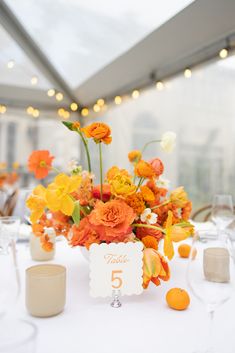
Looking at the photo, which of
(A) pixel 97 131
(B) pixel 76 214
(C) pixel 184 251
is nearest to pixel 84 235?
(B) pixel 76 214

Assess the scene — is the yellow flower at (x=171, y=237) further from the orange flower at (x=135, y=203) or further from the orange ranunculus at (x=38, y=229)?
the orange ranunculus at (x=38, y=229)

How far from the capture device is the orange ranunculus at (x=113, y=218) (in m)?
0.80

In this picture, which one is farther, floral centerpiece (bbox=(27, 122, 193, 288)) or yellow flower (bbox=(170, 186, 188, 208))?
yellow flower (bbox=(170, 186, 188, 208))

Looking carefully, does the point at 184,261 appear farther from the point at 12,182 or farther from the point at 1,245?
the point at 12,182

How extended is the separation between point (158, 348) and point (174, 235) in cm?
26

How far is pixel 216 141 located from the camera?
3844 millimetres

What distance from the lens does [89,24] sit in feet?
10.5

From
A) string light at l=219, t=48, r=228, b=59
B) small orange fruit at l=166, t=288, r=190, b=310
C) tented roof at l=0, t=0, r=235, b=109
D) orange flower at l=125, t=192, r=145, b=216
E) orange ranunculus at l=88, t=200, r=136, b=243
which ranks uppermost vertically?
tented roof at l=0, t=0, r=235, b=109

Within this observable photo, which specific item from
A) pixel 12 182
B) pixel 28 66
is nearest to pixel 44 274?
pixel 28 66

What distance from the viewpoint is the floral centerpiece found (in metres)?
0.80

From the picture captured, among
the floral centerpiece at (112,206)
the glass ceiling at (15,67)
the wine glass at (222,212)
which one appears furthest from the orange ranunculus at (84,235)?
the glass ceiling at (15,67)

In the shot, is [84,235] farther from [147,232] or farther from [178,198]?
[178,198]

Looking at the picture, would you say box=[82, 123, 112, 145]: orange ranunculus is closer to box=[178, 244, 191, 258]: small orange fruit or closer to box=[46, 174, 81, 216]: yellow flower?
box=[46, 174, 81, 216]: yellow flower

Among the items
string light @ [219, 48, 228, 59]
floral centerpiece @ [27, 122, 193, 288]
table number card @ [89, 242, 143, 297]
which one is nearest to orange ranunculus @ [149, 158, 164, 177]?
floral centerpiece @ [27, 122, 193, 288]
